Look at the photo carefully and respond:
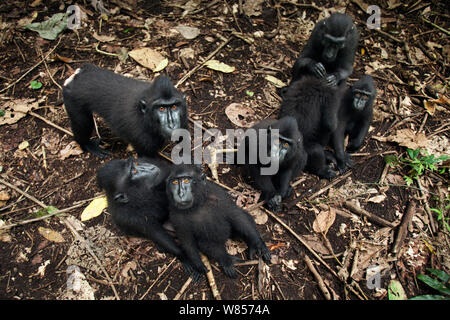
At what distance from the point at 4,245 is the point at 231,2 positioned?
6582 mm

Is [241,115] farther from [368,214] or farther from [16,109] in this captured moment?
[16,109]

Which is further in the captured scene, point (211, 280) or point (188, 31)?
point (188, 31)

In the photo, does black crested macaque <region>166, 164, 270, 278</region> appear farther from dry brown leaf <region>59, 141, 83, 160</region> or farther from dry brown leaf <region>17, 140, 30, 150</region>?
dry brown leaf <region>17, 140, 30, 150</region>

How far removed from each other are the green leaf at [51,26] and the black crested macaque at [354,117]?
5.88m

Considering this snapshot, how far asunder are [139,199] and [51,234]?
1.46 meters

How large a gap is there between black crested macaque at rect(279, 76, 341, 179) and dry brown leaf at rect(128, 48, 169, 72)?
2.64 m

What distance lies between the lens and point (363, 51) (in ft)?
25.9

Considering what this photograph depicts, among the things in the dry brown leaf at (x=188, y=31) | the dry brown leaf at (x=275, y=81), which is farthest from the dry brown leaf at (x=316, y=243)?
the dry brown leaf at (x=188, y=31)

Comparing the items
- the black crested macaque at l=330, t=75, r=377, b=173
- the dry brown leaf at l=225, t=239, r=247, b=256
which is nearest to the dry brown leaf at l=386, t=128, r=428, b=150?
the black crested macaque at l=330, t=75, r=377, b=173

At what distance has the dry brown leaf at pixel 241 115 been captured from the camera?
6.46m

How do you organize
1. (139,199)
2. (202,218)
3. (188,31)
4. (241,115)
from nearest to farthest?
(202,218) < (139,199) < (241,115) < (188,31)

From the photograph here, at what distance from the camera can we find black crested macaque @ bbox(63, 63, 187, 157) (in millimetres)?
5012

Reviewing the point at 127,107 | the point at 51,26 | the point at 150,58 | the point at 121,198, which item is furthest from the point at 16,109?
the point at 121,198

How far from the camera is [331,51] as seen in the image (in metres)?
6.24
